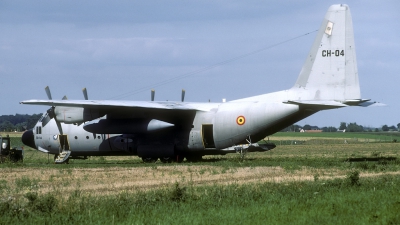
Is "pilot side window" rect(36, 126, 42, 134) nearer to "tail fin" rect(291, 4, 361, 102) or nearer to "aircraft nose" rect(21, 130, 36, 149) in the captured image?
"aircraft nose" rect(21, 130, 36, 149)

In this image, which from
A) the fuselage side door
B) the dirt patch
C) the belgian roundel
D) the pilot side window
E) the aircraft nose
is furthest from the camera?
the aircraft nose

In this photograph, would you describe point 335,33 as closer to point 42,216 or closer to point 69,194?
point 69,194

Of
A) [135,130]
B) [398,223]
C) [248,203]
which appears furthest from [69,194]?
[135,130]

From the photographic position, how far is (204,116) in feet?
110

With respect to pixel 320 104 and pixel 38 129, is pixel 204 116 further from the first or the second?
pixel 38 129

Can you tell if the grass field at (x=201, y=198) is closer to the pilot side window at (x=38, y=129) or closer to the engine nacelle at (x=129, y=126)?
the engine nacelle at (x=129, y=126)

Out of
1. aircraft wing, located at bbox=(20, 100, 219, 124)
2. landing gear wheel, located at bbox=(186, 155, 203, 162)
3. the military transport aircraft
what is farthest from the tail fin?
landing gear wheel, located at bbox=(186, 155, 203, 162)

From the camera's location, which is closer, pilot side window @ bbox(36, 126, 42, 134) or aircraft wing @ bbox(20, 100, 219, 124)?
aircraft wing @ bbox(20, 100, 219, 124)

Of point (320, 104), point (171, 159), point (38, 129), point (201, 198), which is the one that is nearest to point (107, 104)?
point (171, 159)

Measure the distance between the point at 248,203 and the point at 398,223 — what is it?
4634 millimetres

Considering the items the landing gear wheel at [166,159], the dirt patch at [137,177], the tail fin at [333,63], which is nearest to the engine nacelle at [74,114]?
the landing gear wheel at [166,159]

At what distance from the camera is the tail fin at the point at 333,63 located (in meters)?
29.2

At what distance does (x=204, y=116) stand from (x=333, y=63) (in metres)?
8.07

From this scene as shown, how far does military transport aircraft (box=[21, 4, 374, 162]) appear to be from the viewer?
29.4 metres
